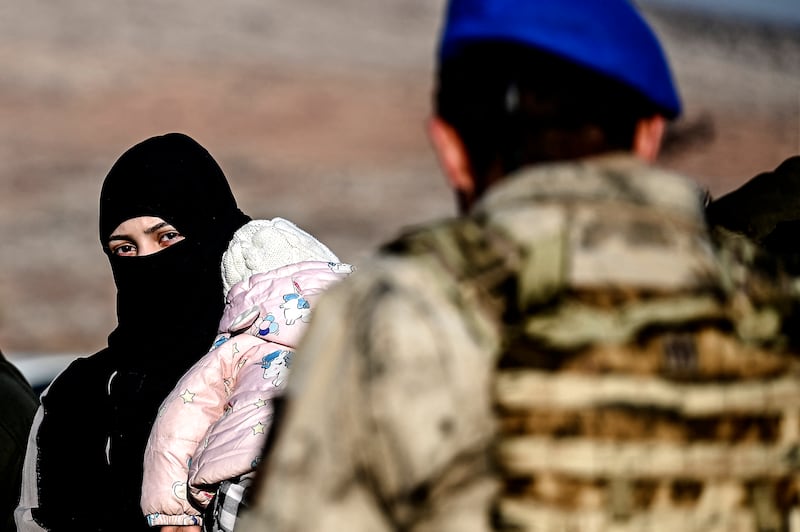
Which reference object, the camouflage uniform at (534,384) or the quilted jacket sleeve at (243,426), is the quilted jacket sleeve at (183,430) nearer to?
the quilted jacket sleeve at (243,426)

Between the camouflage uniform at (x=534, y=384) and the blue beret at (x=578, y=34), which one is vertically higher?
the blue beret at (x=578, y=34)

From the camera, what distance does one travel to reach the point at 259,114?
33.0 m

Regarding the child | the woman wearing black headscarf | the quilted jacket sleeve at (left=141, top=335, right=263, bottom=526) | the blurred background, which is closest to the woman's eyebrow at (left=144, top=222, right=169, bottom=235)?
the woman wearing black headscarf

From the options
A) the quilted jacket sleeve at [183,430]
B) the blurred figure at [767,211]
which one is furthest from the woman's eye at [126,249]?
the blurred figure at [767,211]

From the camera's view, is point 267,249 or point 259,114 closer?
point 267,249

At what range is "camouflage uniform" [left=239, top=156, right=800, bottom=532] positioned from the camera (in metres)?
1.47

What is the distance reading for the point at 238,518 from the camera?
8.59 ft

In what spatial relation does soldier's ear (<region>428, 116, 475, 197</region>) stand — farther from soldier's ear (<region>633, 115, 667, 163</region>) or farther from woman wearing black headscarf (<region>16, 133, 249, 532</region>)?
woman wearing black headscarf (<region>16, 133, 249, 532</region>)

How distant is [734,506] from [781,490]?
3.5 inches

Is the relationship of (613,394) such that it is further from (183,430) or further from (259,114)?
(259,114)

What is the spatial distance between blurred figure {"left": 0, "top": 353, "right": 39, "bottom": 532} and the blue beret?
2480mm

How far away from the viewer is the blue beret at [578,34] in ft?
5.20

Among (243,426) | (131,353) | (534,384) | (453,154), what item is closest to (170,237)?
(131,353)

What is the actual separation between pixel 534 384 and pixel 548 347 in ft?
0.17
